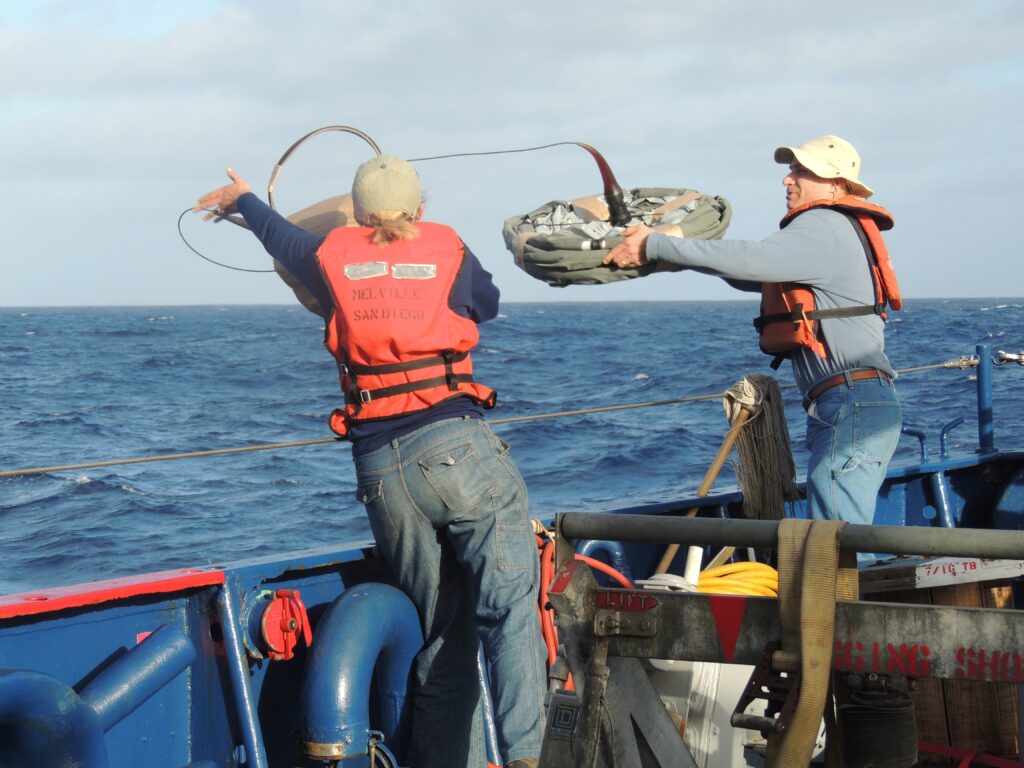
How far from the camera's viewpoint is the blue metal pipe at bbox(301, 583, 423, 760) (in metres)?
3.43

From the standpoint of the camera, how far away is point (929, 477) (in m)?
5.85

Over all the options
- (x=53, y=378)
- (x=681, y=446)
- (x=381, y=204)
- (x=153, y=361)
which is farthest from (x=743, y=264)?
(x=153, y=361)

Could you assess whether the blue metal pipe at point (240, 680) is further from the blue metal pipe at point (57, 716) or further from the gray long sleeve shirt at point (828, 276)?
the gray long sleeve shirt at point (828, 276)

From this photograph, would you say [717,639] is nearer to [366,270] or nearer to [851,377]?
[366,270]

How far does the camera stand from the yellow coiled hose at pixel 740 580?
3.73 meters

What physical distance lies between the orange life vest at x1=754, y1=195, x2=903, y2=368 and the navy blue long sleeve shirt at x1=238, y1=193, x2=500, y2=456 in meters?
0.95

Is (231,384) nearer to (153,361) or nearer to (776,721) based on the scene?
(153,361)

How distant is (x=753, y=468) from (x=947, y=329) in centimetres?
3786

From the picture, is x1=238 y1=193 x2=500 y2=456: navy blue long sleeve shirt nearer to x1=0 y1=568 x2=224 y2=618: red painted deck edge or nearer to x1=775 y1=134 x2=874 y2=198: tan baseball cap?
x1=0 y1=568 x2=224 y2=618: red painted deck edge

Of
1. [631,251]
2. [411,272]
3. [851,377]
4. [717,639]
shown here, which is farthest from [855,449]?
[717,639]

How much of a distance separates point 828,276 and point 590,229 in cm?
77

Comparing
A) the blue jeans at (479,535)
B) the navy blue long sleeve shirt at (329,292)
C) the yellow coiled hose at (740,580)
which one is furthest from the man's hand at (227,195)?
the yellow coiled hose at (740,580)

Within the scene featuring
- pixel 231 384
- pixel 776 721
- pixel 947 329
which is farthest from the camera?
pixel 947 329

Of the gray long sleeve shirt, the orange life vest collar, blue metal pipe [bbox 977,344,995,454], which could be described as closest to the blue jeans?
the gray long sleeve shirt
